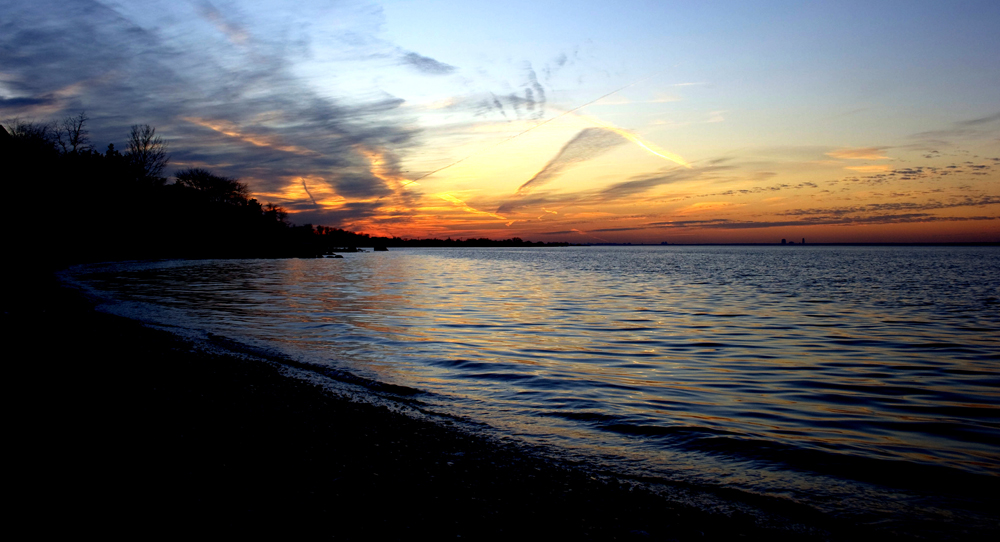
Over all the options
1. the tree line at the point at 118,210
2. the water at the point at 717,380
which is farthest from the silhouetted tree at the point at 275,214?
the water at the point at 717,380

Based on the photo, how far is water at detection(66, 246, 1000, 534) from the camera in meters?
6.60

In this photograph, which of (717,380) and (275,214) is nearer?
(717,380)

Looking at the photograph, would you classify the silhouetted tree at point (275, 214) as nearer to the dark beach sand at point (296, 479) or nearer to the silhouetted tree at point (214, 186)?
the silhouetted tree at point (214, 186)

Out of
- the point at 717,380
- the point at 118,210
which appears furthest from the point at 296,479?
the point at 118,210

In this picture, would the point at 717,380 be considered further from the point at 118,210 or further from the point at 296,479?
the point at 118,210

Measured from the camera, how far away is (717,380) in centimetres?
1185

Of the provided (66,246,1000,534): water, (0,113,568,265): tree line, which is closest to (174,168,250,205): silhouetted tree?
(0,113,568,265): tree line

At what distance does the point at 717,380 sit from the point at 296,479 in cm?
968

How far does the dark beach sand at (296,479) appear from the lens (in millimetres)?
4555

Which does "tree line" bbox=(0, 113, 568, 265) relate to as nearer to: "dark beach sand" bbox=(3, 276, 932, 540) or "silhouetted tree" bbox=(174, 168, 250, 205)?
"silhouetted tree" bbox=(174, 168, 250, 205)

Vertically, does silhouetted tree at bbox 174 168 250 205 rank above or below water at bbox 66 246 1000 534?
above

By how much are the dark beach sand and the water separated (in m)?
1.13

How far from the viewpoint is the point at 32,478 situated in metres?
4.93

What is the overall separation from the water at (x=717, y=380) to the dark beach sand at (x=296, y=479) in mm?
1129
